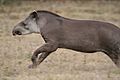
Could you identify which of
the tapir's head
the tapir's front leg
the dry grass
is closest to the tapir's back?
the tapir's front leg

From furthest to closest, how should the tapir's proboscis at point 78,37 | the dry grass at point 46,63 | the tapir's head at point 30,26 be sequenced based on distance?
the tapir's head at point 30,26 → the tapir's proboscis at point 78,37 → the dry grass at point 46,63

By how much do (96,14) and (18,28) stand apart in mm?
10253

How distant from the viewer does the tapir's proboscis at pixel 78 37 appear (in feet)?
38.4

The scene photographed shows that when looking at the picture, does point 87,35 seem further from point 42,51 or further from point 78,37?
point 42,51

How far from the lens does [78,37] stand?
11805mm

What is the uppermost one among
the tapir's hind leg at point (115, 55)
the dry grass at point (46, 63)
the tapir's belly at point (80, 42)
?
the tapir's belly at point (80, 42)

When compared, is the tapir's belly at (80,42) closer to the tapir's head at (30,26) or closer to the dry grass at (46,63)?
the dry grass at (46,63)

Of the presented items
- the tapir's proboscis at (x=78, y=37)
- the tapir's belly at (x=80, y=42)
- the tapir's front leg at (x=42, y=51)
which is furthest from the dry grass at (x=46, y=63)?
the tapir's belly at (x=80, y=42)

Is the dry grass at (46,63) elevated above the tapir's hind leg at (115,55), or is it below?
below

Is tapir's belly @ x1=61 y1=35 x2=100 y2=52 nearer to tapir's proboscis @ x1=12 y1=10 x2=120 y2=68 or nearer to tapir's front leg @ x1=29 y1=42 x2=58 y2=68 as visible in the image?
tapir's proboscis @ x1=12 y1=10 x2=120 y2=68

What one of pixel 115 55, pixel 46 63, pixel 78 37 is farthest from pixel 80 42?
pixel 46 63

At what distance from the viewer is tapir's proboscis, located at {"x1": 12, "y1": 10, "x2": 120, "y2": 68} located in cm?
1170

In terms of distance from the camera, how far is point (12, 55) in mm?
13352

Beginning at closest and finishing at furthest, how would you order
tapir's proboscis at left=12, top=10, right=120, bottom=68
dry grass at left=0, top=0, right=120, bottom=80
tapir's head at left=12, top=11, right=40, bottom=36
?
dry grass at left=0, top=0, right=120, bottom=80 < tapir's proboscis at left=12, top=10, right=120, bottom=68 < tapir's head at left=12, top=11, right=40, bottom=36
